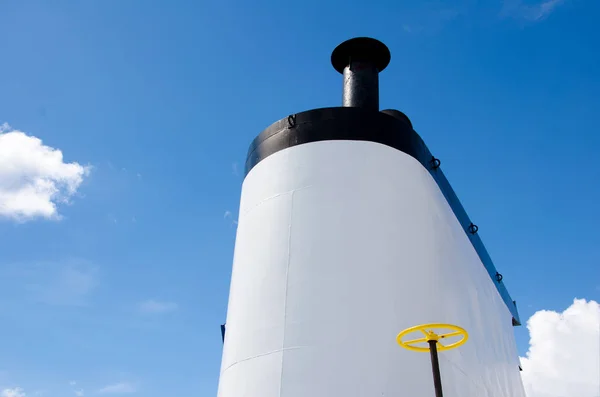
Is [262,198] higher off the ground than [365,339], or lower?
higher

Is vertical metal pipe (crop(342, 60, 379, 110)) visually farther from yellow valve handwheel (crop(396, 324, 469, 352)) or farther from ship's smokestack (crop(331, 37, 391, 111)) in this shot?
yellow valve handwheel (crop(396, 324, 469, 352))

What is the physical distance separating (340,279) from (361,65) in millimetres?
4768

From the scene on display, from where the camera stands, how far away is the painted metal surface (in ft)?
18.9

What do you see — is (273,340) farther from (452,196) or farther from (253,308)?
(452,196)

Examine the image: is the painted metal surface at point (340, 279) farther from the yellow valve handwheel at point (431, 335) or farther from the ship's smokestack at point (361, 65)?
the ship's smokestack at point (361, 65)

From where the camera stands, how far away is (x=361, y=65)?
9.52m

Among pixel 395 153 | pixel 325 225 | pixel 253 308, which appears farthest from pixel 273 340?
pixel 395 153

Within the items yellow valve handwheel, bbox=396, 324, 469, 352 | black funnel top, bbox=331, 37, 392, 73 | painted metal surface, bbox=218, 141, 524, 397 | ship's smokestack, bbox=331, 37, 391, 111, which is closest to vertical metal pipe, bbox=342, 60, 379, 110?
ship's smokestack, bbox=331, 37, 391, 111

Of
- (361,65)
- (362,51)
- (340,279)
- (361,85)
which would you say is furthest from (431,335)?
(362,51)

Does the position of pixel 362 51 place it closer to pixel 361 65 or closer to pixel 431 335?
pixel 361 65

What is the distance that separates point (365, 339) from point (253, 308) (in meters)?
1.43

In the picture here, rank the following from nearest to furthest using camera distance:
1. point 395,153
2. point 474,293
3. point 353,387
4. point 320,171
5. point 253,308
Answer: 1. point 353,387
2. point 253,308
3. point 320,171
4. point 395,153
5. point 474,293

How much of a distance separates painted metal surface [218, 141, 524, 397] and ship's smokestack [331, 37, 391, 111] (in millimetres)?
1909

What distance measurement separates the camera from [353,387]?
5.56 m
